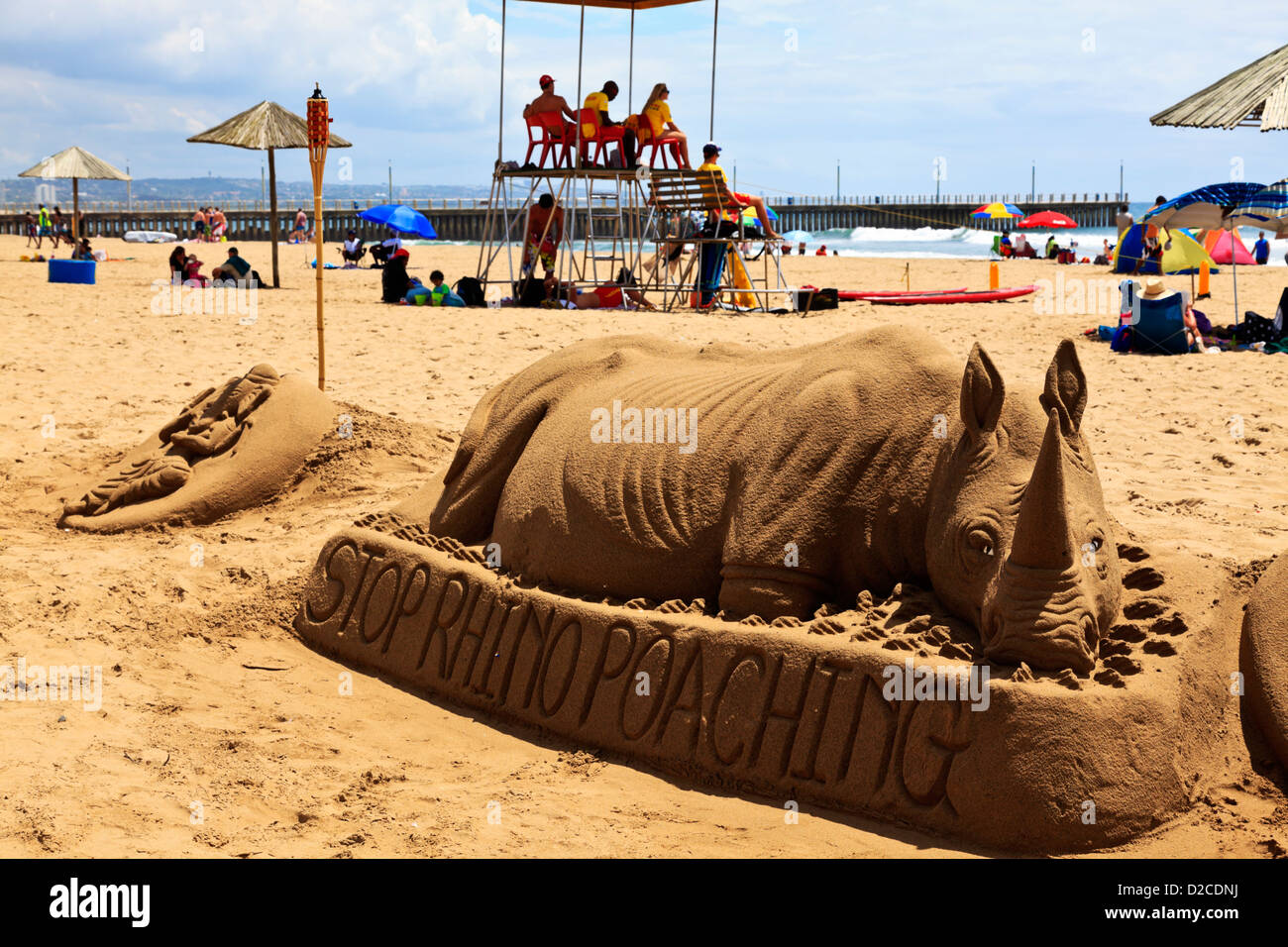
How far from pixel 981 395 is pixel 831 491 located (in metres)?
0.60

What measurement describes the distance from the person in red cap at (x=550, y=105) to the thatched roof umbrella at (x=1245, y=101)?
7232 mm

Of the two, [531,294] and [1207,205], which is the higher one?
[1207,205]

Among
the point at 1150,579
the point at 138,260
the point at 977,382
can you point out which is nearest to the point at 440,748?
the point at 977,382

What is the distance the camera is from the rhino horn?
11.3 ft

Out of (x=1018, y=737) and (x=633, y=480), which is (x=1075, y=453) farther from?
(x=633, y=480)

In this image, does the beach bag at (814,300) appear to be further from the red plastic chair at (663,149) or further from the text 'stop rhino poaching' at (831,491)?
the text 'stop rhino poaching' at (831,491)

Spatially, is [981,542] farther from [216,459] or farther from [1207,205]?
[1207,205]

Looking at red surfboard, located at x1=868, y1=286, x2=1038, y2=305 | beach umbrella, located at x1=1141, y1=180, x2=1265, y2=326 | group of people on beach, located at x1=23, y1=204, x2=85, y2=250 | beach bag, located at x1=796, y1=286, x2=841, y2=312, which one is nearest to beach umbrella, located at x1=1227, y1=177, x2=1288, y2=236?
beach umbrella, located at x1=1141, y1=180, x2=1265, y2=326

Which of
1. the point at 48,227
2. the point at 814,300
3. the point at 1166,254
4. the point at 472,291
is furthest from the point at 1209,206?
the point at 48,227

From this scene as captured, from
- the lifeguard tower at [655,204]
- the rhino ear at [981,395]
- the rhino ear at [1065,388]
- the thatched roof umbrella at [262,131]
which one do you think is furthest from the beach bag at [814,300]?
the rhino ear at [981,395]

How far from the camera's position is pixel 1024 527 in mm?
3516

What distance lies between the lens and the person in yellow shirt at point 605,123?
604 inches

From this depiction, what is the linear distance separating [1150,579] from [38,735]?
12.9 feet

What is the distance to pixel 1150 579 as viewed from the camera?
4309 millimetres
